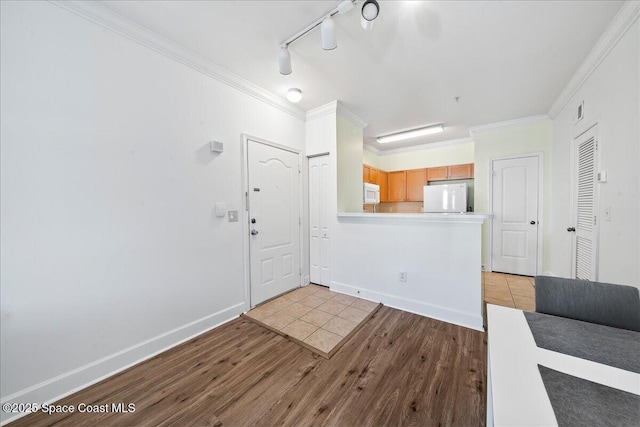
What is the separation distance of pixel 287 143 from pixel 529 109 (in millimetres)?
3622

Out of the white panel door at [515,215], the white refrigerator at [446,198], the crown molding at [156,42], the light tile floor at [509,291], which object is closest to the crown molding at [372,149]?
the white refrigerator at [446,198]

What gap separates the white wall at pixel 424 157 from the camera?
15.7 ft

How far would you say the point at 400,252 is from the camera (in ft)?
9.16

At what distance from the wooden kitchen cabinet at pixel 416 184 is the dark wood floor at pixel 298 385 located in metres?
3.46

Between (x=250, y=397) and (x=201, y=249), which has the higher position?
(x=201, y=249)

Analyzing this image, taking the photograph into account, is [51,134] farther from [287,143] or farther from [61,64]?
[287,143]

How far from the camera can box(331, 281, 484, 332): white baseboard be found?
233 centimetres

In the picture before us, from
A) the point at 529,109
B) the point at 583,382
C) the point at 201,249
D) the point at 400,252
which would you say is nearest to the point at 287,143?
the point at 201,249

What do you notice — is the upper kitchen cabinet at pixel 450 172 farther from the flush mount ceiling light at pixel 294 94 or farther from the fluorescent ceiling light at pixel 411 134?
the flush mount ceiling light at pixel 294 94

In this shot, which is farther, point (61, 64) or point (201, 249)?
point (201, 249)

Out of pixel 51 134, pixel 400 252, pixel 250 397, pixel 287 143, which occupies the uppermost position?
pixel 287 143

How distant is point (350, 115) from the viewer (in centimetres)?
350

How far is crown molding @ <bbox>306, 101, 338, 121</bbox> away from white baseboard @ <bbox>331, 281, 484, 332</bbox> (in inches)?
96.6

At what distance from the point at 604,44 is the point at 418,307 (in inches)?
115
